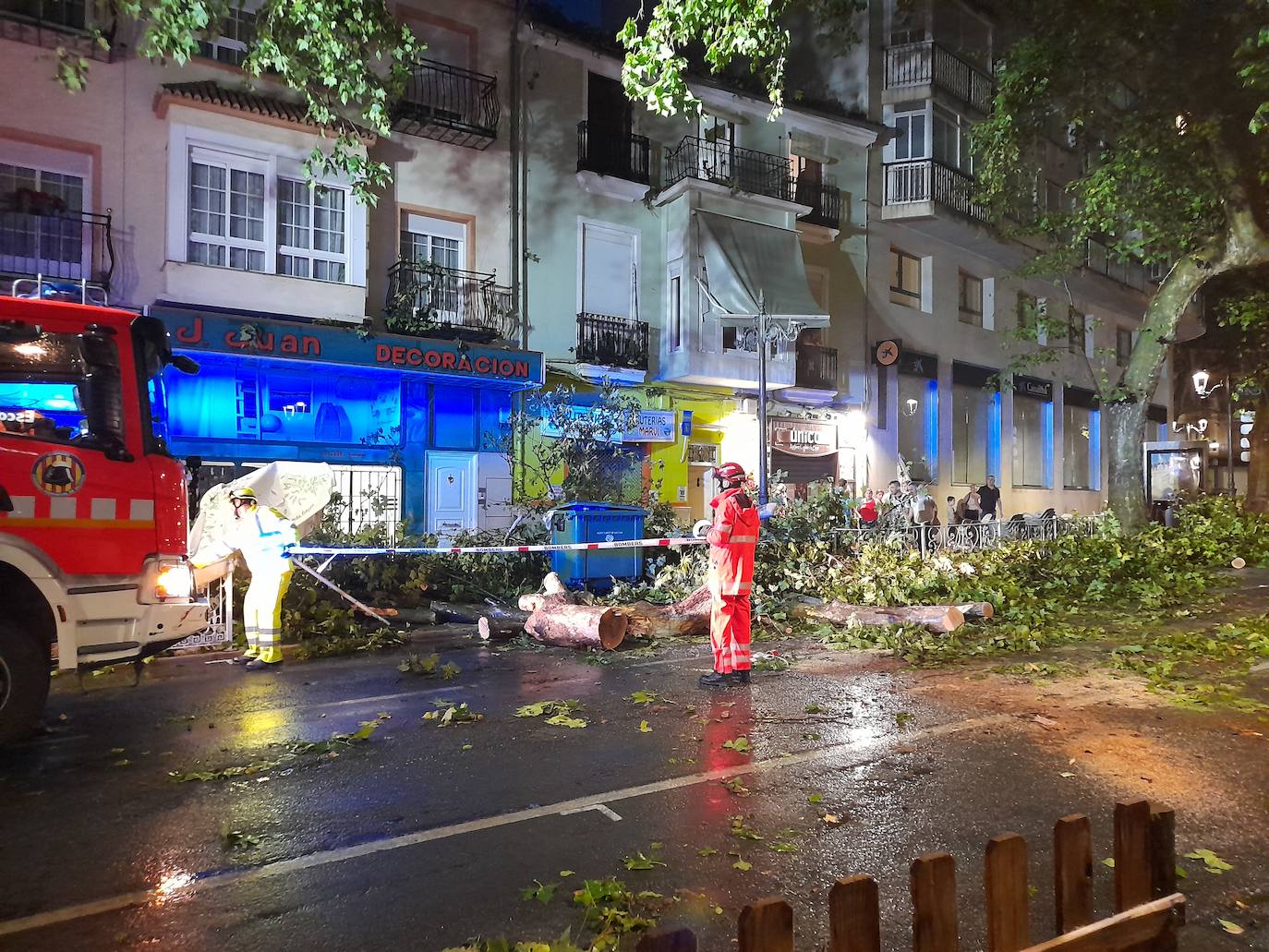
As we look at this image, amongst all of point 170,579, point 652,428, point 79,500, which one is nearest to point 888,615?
point 170,579

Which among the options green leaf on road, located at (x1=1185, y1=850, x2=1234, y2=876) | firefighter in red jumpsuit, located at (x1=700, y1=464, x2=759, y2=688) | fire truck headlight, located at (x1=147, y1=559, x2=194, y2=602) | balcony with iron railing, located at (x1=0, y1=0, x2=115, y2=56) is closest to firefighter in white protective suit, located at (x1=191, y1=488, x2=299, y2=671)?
fire truck headlight, located at (x1=147, y1=559, x2=194, y2=602)

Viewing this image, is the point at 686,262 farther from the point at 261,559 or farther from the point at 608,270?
the point at 261,559

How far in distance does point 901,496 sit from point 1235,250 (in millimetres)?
7500

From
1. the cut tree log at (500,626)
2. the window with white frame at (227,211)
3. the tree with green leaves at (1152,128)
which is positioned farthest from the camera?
the window with white frame at (227,211)

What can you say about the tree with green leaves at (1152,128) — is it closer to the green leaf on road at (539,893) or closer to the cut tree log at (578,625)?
the cut tree log at (578,625)

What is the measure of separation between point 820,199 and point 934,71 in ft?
16.3

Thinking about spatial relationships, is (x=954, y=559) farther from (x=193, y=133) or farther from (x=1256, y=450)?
(x=1256, y=450)

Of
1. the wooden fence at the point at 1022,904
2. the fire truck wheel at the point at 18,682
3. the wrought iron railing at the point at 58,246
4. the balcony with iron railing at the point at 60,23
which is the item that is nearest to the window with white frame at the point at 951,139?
the balcony with iron railing at the point at 60,23

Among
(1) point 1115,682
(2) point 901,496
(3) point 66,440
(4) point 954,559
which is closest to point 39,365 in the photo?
(3) point 66,440

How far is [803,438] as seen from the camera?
21.9 metres

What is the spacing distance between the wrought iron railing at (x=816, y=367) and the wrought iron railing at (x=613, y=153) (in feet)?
19.6

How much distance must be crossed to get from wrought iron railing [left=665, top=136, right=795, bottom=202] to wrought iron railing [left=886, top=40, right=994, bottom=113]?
508cm

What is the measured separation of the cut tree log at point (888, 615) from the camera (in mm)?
9320

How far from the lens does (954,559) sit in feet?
42.9
